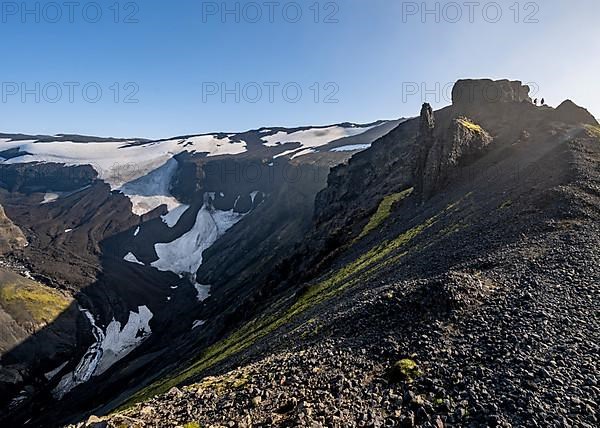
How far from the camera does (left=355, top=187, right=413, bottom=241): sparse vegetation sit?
58.1m

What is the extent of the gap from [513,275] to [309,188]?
534 feet

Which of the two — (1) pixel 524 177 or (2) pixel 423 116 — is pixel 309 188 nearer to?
(2) pixel 423 116

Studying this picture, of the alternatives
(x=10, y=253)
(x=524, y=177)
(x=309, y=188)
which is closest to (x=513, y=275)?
(x=524, y=177)

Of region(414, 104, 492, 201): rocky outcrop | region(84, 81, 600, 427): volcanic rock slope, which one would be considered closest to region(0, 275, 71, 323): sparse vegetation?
region(84, 81, 600, 427): volcanic rock slope

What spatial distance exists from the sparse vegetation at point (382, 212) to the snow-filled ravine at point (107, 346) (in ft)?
259

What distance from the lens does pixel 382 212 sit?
6212 cm

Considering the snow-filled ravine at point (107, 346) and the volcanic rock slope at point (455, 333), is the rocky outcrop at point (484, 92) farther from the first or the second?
the snow-filled ravine at point (107, 346)

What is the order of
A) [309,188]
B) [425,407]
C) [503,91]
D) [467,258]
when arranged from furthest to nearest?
[309,188] < [503,91] < [467,258] < [425,407]

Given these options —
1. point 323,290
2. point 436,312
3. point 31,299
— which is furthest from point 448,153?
point 31,299

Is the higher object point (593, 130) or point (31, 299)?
point (593, 130)

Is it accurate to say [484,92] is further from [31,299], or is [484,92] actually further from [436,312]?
[31,299]

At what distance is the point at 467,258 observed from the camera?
28.5 meters

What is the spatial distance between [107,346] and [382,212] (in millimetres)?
94529

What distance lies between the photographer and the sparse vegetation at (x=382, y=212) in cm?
5808
